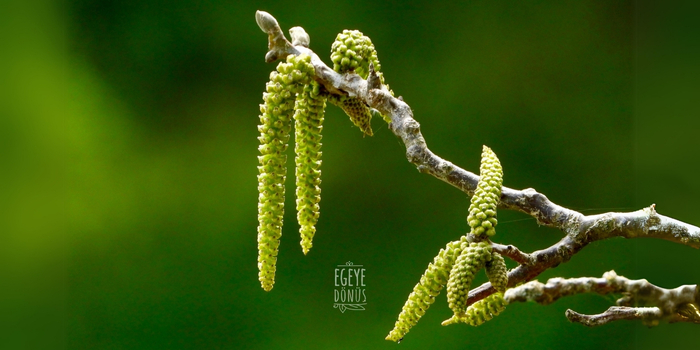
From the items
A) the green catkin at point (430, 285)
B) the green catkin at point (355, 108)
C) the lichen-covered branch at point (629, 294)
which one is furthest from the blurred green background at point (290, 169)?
the lichen-covered branch at point (629, 294)

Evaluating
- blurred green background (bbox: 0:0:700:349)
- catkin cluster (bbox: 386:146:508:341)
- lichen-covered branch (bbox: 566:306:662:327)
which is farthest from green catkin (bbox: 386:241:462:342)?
blurred green background (bbox: 0:0:700:349)

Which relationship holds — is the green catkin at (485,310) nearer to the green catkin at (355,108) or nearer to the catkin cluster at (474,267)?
the catkin cluster at (474,267)

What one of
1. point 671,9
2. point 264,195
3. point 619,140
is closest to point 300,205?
point 264,195

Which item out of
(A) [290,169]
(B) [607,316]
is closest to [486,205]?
(B) [607,316]

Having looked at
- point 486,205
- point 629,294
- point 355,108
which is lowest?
point 629,294

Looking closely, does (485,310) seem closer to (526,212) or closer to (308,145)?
(526,212)

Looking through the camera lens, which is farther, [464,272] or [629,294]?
[464,272]
